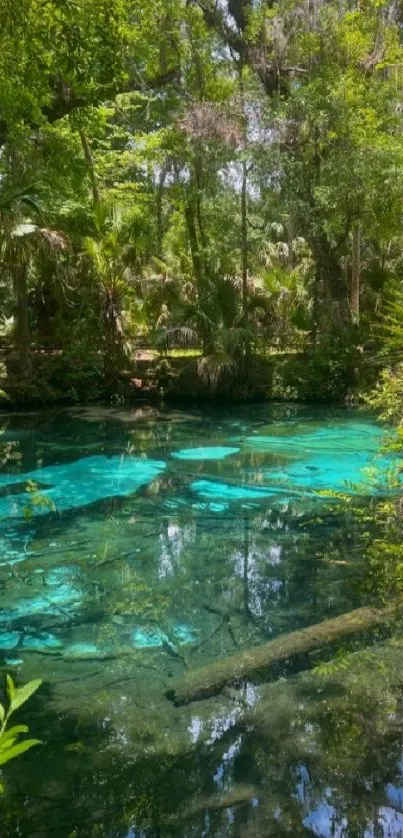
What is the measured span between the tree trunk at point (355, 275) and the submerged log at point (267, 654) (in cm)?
1414

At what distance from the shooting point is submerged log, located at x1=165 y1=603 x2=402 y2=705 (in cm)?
407

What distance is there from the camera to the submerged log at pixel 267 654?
407 centimetres

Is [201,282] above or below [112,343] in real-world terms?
above

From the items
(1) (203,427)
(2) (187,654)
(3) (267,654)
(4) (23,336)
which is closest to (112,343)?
(4) (23,336)

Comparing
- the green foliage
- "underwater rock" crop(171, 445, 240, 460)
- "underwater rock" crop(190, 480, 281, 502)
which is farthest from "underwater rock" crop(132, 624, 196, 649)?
the green foliage

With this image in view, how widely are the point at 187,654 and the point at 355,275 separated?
15874 mm

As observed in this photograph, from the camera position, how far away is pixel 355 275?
18.9 meters

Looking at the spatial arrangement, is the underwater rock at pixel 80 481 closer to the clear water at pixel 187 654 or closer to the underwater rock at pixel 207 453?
the clear water at pixel 187 654

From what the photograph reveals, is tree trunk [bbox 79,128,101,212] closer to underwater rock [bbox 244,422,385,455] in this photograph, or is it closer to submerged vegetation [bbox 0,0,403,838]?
submerged vegetation [bbox 0,0,403,838]

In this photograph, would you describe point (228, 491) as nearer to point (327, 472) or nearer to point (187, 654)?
point (327, 472)

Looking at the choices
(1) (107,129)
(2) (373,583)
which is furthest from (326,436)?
(1) (107,129)

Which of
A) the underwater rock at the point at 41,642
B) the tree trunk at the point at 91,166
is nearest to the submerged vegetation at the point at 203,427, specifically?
the underwater rock at the point at 41,642

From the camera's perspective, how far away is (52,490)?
9.36 metres

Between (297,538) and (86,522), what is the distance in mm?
2412
